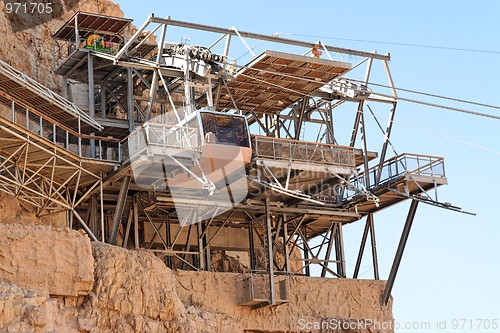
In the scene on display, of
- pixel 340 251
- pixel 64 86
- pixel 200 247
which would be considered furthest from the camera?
pixel 340 251

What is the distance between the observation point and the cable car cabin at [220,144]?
52.5 meters

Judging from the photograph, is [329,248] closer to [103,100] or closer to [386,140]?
[386,140]

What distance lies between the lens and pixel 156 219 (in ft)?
195

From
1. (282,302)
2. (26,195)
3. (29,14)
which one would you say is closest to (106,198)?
(26,195)

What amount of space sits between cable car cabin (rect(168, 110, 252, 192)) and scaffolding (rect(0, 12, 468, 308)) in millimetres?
96

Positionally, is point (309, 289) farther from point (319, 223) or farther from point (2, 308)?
point (2, 308)

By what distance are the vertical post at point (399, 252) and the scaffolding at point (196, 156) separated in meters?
0.07

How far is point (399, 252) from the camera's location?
2349 inches

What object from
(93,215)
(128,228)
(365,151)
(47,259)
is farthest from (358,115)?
(47,259)

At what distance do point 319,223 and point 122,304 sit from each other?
18.3 metres

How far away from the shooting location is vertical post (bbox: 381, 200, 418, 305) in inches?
2309

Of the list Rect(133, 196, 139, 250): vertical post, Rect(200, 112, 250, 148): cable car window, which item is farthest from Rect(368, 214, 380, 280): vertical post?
Rect(133, 196, 139, 250): vertical post

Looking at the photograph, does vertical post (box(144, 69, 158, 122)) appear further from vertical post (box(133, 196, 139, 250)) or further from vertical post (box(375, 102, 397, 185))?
vertical post (box(375, 102, 397, 185))

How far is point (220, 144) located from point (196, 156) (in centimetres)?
116
